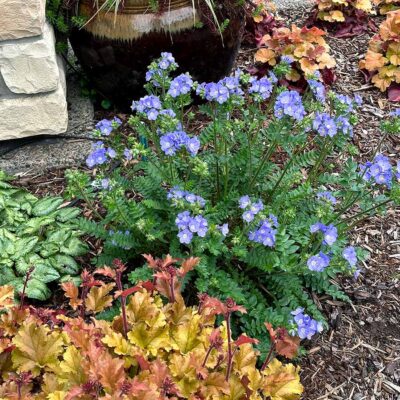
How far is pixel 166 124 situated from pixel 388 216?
55.5 inches

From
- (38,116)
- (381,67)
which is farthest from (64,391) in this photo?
(381,67)

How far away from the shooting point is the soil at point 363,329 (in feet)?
7.73

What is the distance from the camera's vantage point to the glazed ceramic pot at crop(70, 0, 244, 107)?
3.07 m

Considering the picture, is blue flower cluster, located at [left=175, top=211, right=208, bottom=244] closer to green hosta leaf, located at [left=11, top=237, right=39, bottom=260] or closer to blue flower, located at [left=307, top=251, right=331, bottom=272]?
blue flower, located at [left=307, top=251, right=331, bottom=272]

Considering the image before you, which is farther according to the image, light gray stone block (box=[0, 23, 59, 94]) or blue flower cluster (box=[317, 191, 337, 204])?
light gray stone block (box=[0, 23, 59, 94])

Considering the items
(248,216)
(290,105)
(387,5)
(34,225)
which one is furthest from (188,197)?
(387,5)

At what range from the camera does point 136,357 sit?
1.91 metres

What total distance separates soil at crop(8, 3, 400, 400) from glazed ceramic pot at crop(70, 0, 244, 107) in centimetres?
62

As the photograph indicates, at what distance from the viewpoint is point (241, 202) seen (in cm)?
216

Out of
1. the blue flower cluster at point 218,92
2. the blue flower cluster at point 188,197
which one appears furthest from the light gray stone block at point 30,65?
the blue flower cluster at point 188,197

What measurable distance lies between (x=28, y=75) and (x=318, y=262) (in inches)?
68.7

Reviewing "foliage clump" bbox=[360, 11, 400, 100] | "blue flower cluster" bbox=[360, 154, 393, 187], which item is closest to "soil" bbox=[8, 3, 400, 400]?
"blue flower cluster" bbox=[360, 154, 393, 187]

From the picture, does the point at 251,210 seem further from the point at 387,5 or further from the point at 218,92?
the point at 387,5

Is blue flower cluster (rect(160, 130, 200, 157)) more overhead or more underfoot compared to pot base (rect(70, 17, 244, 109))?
more overhead
